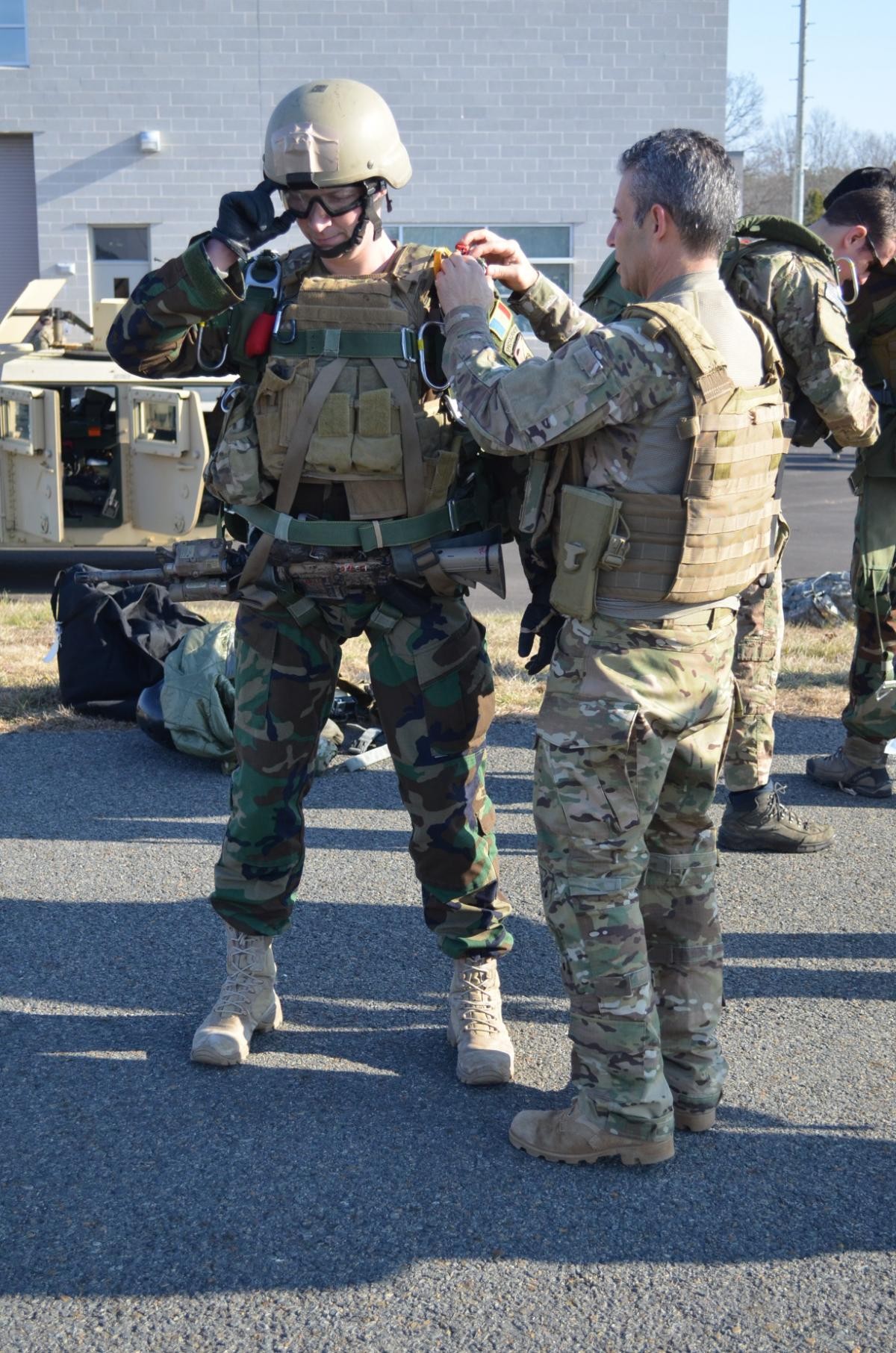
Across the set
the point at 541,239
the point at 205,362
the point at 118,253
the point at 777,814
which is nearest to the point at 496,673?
the point at 777,814

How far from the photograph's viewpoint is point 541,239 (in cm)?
1817

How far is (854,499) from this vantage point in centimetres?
1568

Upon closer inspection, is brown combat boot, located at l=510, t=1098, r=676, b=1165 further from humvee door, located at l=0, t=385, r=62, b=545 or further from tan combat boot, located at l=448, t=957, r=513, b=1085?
humvee door, located at l=0, t=385, r=62, b=545

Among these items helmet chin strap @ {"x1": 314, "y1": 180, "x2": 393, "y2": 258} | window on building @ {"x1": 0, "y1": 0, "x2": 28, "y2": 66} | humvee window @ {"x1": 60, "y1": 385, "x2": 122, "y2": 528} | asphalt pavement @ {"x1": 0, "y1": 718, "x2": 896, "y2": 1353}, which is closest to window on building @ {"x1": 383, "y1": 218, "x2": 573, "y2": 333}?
window on building @ {"x1": 0, "y1": 0, "x2": 28, "y2": 66}

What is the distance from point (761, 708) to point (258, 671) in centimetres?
199

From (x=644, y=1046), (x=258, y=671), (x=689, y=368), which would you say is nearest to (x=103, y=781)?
(x=258, y=671)

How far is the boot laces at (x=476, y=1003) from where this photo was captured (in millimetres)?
3188

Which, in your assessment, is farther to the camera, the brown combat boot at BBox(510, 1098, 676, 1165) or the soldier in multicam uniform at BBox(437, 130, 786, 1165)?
the brown combat boot at BBox(510, 1098, 676, 1165)

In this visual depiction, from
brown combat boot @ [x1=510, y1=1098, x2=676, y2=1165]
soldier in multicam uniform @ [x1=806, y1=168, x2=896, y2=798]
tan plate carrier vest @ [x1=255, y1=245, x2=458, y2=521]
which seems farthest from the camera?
soldier in multicam uniform @ [x1=806, y1=168, x2=896, y2=798]

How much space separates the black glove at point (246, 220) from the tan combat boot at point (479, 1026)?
1680 millimetres

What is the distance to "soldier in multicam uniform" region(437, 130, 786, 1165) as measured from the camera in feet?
8.10

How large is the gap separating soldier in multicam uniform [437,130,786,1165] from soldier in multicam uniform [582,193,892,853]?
91 centimetres

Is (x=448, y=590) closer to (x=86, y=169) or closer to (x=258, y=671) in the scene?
(x=258, y=671)

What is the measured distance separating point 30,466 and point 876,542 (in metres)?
6.16
